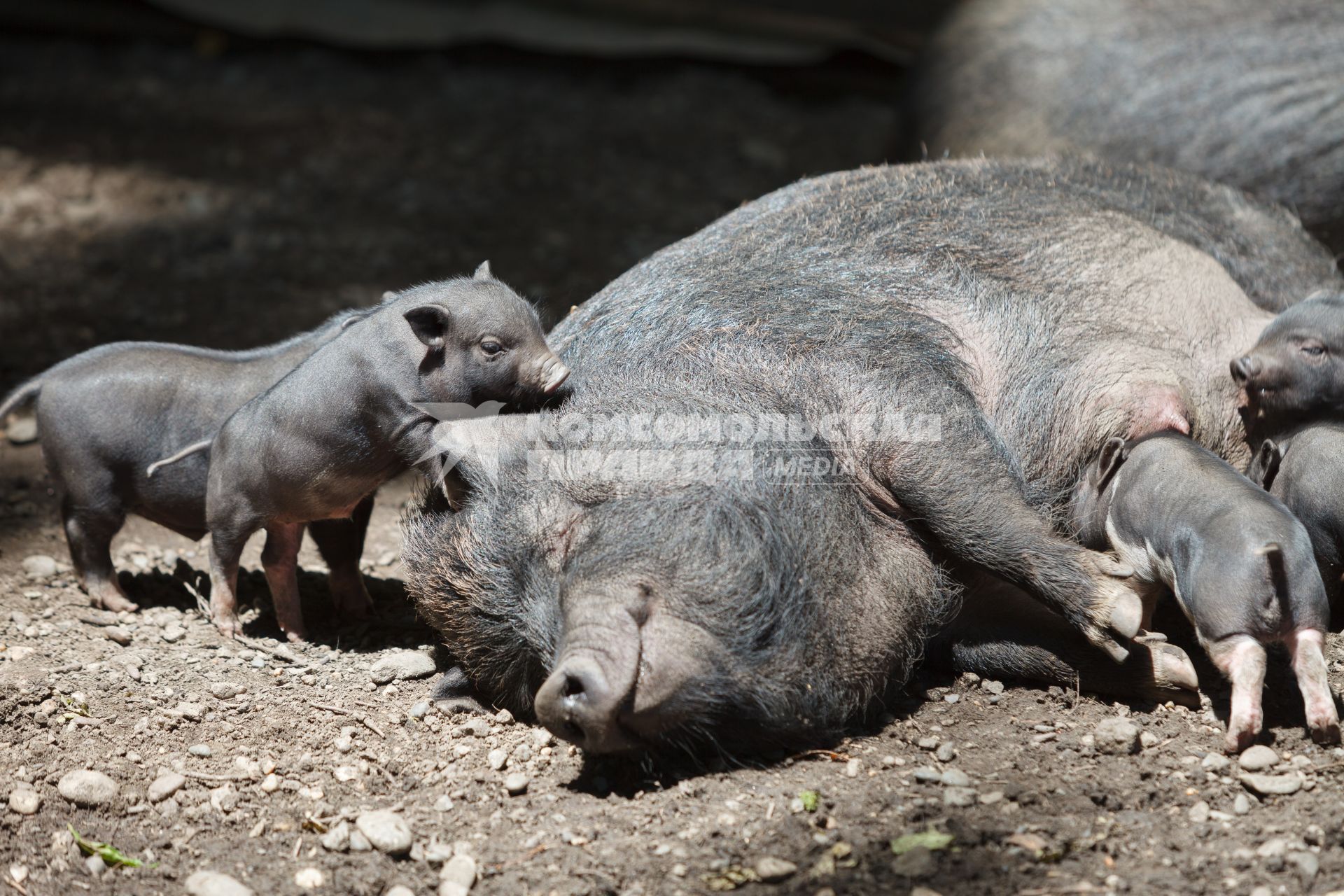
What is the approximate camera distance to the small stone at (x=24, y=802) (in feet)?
9.08

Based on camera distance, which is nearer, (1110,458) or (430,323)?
(430,323)

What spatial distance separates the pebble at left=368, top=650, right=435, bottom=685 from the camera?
334cm

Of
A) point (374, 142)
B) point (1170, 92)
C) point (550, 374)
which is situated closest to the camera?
point (550, 374)

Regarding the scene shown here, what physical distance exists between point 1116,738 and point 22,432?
3.81 m

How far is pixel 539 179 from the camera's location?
24.0ft

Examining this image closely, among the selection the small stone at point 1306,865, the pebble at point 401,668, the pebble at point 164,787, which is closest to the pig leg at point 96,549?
the pebble at point 401,668

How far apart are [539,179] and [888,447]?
4.63 metres

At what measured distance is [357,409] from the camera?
3232 millimetres

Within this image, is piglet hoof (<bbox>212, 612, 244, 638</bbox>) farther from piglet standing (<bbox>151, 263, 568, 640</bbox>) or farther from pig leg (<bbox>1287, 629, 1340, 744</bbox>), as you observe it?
pig leg (<bbox>1287, 629, 1340, 744</bbox>)

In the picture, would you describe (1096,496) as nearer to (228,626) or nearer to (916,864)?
(916,864)

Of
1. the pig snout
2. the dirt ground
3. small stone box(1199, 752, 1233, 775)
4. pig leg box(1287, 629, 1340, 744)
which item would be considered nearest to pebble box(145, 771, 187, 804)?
the dirt ground

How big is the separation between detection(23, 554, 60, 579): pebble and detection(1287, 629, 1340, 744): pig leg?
3265mm

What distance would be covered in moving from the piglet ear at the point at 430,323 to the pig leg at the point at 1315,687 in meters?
1.93

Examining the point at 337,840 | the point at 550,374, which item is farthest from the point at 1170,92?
the point at 337,840
